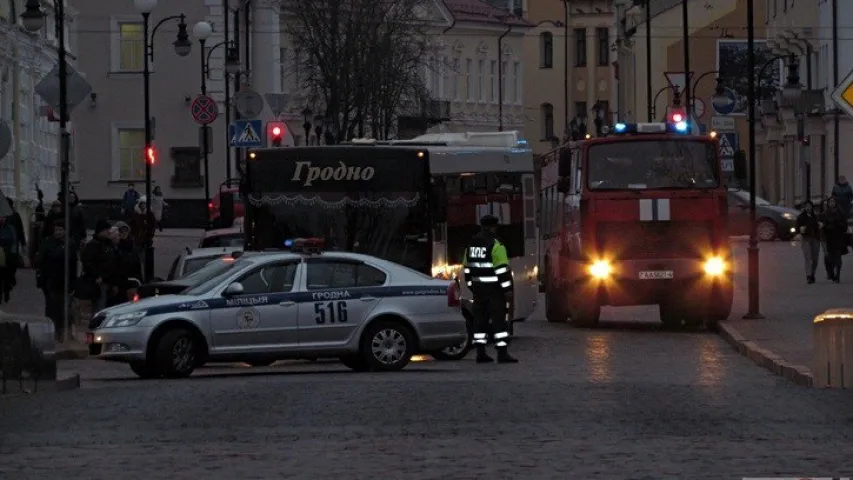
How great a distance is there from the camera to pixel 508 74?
4808 inches

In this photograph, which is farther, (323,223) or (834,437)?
(323,223)

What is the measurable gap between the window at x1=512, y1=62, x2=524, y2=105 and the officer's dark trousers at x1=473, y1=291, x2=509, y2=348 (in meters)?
96.5

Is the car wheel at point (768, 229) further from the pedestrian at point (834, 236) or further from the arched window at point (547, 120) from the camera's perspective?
the arched window at point (547, 120)

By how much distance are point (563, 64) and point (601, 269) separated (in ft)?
326

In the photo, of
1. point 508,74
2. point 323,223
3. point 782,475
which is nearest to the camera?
point 782,475

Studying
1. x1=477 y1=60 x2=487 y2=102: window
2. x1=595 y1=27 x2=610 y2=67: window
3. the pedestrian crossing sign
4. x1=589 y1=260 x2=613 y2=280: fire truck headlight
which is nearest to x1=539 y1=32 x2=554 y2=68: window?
x1=595 y1=27 x2=610 y2=67: window

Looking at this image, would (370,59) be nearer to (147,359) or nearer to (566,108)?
(147,359)

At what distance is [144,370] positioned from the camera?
25.8 metres

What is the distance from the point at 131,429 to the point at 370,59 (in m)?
49.0

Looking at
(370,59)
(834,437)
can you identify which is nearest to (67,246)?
(834,437)

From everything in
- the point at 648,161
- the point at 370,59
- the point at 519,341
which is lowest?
the point at 519,341

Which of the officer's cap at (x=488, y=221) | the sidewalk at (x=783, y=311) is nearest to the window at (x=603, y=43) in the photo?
the sidewalk at (x=783, y=311)

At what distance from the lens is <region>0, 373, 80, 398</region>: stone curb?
22266 millimetres

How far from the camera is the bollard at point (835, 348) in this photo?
21.8 meters
